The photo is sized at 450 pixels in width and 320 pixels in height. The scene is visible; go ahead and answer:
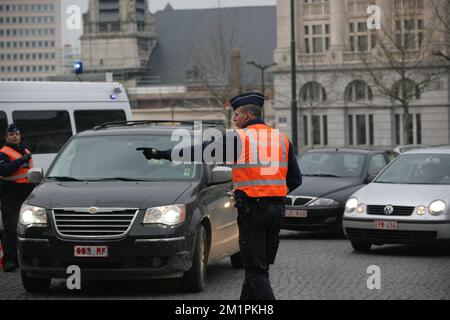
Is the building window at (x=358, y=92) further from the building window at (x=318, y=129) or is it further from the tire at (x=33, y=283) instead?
the tire at (x=33, y=283)

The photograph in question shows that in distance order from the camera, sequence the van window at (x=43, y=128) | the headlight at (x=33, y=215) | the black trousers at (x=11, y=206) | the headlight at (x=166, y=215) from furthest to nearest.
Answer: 1. the van window at (x=43, y=128)
2. the black trousers at (x=11, y=206)
3. the headlight at (x=33, y=215)
4. the headlight at (x=166, y=215)

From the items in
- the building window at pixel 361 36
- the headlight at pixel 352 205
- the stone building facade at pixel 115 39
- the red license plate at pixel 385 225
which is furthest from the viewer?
the stone building facade at pixel 115 39

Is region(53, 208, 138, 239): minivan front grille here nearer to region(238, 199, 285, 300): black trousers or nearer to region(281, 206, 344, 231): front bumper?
region(238, 199, 285, 300): black trousers

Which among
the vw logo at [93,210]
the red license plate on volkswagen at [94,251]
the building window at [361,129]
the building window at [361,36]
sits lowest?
the building window at [361,129]

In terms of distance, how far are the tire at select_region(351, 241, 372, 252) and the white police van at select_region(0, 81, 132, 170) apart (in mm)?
6987

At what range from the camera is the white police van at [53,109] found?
63.6 ft

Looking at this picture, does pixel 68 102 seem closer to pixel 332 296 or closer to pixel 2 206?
pixel 2 206

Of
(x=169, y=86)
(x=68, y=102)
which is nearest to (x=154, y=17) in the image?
(x=169, y=86)

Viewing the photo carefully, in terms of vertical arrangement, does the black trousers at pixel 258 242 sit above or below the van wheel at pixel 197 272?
above

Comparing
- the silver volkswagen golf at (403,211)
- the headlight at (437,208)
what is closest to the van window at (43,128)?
the silver volkswagen golf at (403,211)

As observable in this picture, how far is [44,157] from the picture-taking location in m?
20.1

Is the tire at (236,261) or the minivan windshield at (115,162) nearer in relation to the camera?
the minivan windshield at (115,162)
